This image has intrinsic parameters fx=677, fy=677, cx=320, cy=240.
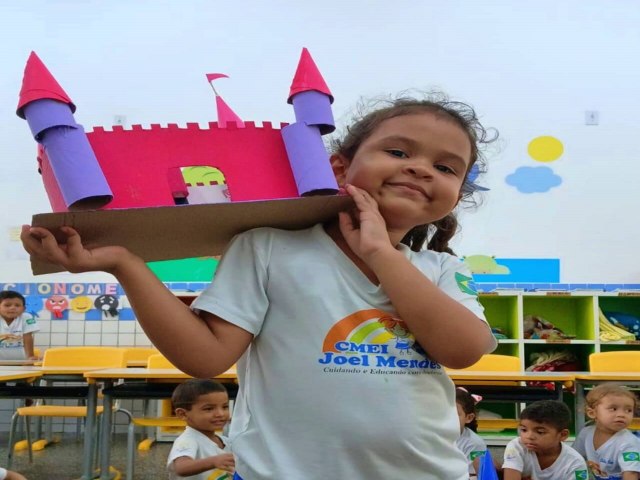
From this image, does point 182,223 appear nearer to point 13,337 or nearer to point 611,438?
point 611,438

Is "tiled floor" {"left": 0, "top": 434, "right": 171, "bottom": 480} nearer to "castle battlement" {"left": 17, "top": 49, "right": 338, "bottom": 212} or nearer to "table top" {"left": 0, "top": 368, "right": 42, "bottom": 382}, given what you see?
"table top" {"left": 0, "top": 368, "right": 42, "bottom": 382}

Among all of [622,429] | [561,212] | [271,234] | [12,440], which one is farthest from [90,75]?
[271,234]

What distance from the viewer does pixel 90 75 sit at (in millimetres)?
6000

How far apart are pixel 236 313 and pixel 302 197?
0.15 m

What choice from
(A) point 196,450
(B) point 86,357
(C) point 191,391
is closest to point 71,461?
(B) point 86,357

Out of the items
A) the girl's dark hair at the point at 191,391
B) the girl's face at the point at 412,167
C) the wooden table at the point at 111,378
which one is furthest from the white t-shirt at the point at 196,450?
the girl's face at the point at 412,167

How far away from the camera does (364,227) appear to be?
2.56 feet

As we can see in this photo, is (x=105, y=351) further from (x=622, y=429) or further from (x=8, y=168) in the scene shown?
(x=622, y=429)

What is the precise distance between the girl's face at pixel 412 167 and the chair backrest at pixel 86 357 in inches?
150

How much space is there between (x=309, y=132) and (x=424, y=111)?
0.57 feet

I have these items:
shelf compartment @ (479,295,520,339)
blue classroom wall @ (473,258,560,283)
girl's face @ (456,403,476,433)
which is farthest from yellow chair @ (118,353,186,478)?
blue classroom wall @ (473,258,560,283)

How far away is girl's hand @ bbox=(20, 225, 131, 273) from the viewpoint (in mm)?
678

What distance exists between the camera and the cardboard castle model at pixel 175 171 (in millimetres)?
679

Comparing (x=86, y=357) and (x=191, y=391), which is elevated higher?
(x=86, y=357)
